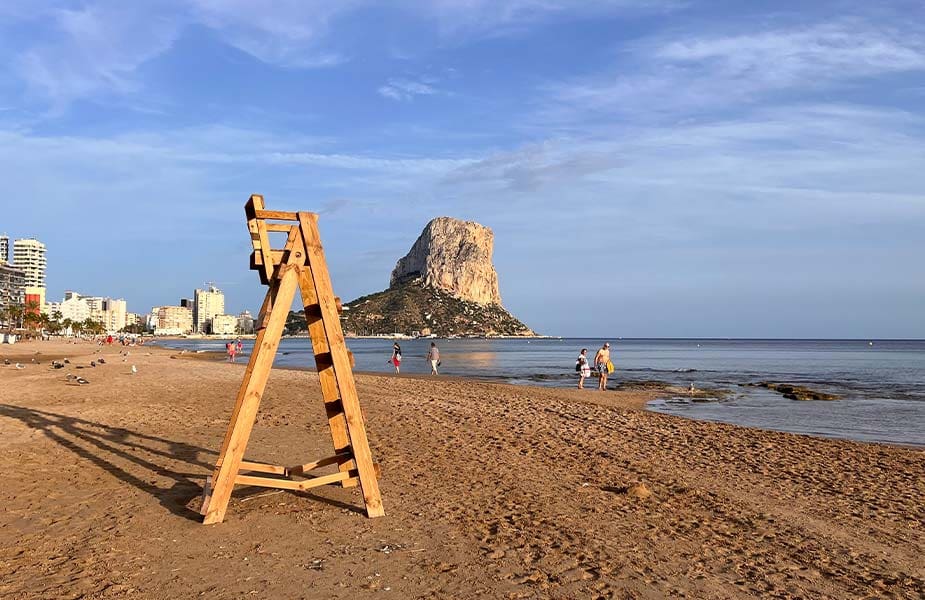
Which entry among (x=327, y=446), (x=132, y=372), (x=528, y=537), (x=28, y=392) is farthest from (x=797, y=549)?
(x=132, y=372)

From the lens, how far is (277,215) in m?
6.85

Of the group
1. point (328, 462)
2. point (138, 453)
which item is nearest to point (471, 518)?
point (328, 462)

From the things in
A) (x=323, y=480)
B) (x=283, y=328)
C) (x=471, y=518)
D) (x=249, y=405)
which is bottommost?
(x=471, y=518)

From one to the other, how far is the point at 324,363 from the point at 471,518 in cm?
213

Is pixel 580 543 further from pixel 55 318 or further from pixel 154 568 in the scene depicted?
pixel 55 318

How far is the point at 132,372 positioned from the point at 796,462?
85.8 feet

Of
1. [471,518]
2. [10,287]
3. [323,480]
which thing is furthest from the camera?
[10,287]

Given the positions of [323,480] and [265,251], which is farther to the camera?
[323,480]

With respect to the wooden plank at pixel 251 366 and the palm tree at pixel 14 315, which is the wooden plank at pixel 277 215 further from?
the palm tree at pixel 14 315

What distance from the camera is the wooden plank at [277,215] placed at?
6754 millimetres

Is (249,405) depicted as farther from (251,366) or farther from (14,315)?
(14,315)

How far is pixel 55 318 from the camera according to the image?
170m

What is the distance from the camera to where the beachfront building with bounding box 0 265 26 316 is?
168688 millimetres

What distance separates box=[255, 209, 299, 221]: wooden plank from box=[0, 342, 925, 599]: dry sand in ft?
9.32
